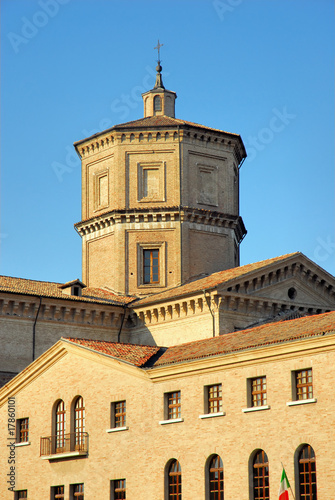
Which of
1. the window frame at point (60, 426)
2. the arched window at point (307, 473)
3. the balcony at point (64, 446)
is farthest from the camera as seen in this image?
the window frame at point (60, 426)

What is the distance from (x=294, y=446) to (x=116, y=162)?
72.3 ft

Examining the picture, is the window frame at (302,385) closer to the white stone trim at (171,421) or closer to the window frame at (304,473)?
the window frame at (304,473)

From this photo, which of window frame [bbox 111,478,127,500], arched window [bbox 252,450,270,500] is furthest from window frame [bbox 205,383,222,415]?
window frame [bbox 111,478,127,500]

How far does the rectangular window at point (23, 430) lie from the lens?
2896 cm

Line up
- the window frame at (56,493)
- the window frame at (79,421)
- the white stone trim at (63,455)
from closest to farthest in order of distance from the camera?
the white stone trim at (63,455) < the window frame at (79,421) < the window frame at (56,493)

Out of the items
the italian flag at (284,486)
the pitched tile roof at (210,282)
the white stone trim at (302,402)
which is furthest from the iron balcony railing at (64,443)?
the pitched tile roof at (210,282)

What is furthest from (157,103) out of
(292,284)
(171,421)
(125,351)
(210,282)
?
(171,421)

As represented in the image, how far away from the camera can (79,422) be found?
27.4m

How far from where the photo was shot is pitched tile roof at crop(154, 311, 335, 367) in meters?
23.3

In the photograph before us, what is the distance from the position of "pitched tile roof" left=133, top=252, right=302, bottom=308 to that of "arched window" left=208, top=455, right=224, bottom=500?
34.2ft

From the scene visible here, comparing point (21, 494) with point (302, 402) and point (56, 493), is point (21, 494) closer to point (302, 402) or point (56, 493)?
point (56, 493)

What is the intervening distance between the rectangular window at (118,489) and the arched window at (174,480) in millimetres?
1565

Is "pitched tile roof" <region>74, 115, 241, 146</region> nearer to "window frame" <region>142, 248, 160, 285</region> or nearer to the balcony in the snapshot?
"window frame" <region>142, 248, 160, 285</region>

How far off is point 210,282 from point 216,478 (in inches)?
488
